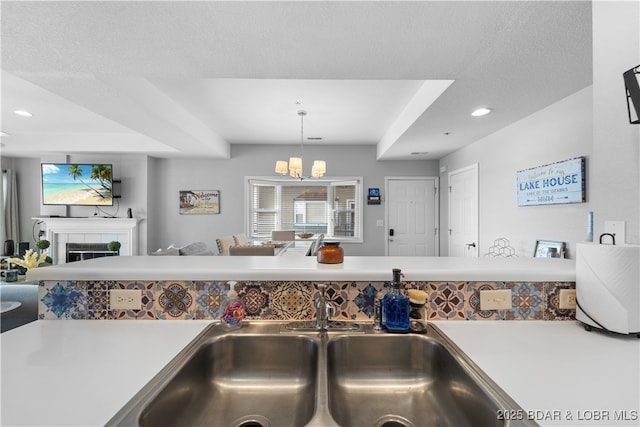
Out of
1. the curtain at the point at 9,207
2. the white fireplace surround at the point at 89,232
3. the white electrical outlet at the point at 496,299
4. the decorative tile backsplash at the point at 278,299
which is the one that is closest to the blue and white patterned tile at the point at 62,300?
the decorative tile backsplash at the point at 278,299

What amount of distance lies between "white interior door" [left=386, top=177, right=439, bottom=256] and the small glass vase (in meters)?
4.47

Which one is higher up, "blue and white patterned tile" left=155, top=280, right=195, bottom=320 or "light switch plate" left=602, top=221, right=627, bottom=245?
"light switch plate" left=602, top=221, right=627, bottom=245

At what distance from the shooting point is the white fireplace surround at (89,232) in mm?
5203

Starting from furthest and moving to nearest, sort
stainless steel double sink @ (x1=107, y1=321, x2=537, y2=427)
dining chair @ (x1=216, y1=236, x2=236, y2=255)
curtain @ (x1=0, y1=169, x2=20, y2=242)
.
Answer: curtain @ (x1=0, y1=169, x2=20, y2=242)
dining chair @ (x1=216, y1=236, x2=236, y2=255)
stainless steel double sink @ (x1=107, y1=321, x2=537, y2=427)

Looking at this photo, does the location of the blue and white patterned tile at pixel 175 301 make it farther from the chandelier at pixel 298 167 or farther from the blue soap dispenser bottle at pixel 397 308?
the chandelier at pixel 298 167

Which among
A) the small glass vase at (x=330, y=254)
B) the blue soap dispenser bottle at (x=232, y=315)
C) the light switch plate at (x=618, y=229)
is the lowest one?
the blue soap dispenser bottle at (x=232, y=315)

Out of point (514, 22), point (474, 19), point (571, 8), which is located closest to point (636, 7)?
point (571, 8)

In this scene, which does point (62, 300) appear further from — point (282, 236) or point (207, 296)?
point (282, 236)

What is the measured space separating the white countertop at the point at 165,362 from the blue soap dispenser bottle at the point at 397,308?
0.15 m

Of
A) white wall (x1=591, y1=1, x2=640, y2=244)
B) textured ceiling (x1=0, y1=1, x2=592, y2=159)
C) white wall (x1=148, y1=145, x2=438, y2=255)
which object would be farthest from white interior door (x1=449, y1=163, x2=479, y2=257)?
white wall (x1=591, y1=1, x2=640, y2=244)

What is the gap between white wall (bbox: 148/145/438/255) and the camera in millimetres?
5461

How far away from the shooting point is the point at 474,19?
148cm

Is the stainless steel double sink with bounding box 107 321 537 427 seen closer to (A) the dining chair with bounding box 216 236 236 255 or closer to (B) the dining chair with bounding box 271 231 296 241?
(A) the dining chair with bounding box 216 236 236 255

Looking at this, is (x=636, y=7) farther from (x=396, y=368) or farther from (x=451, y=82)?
(x=396, y=368)
